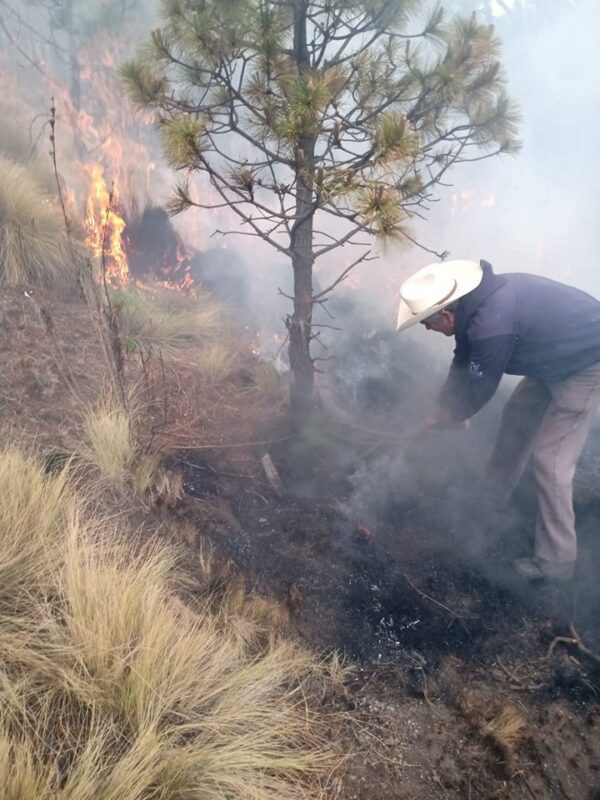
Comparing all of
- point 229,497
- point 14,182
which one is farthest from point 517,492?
point 14,182

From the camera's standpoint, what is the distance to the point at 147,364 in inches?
200

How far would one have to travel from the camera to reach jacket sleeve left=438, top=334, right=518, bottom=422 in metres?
3.15

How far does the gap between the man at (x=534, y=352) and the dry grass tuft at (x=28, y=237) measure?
4.08m

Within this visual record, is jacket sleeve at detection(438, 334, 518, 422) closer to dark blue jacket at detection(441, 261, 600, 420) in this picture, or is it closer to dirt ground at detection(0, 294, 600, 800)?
dark blue jacket at detection(441, 261, 600, 420)

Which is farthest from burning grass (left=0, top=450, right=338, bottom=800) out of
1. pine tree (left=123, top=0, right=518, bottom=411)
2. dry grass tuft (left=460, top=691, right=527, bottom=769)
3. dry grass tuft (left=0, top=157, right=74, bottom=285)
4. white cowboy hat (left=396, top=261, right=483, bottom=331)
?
dry grass tuft (left=0, top=157, right=74, bottom=285)

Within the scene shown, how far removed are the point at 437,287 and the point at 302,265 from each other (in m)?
1.50

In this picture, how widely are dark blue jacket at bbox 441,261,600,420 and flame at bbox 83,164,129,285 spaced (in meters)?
5.06

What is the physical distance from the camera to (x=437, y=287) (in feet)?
10.5

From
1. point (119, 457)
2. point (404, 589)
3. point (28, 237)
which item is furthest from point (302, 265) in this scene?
point (28, 237)

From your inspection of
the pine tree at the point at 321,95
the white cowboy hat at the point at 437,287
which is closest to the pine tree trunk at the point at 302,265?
the pine tree at the point at 321,95

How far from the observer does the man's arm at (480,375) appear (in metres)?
3.15

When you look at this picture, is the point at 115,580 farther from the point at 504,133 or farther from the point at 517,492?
the point at 504,133

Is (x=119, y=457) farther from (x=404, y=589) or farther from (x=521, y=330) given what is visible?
(x=521, y=330)

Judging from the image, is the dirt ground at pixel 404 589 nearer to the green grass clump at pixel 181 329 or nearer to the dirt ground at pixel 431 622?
the dirt ground at pixel 431 622
